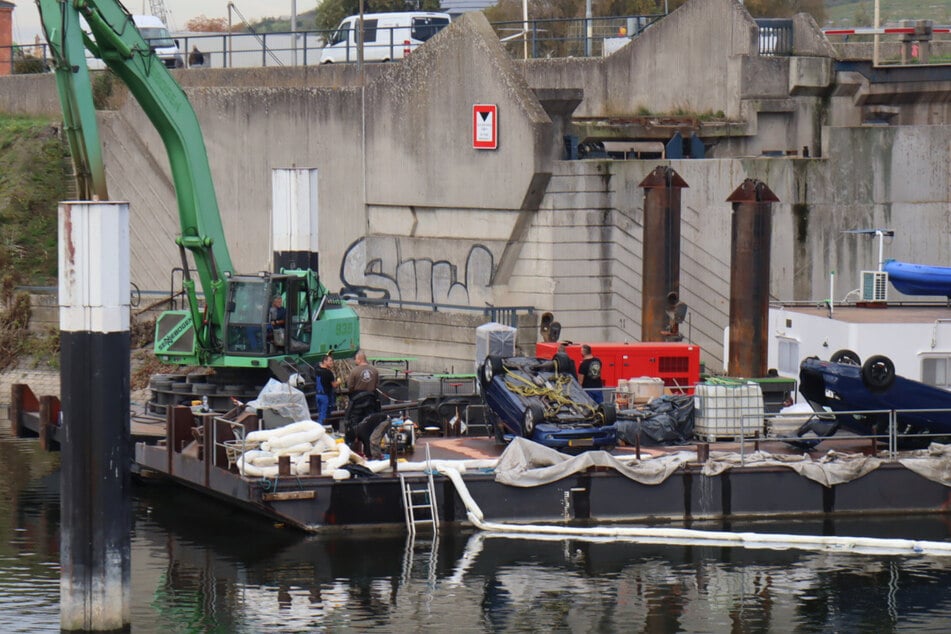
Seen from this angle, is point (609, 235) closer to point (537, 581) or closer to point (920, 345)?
point (920, 345)

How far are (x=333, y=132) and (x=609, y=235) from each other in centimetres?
743

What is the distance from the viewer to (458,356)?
113ft

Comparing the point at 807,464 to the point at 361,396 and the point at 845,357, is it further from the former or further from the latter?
the point at 361,396

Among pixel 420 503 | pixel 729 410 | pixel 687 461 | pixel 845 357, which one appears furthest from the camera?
pixel 845 357

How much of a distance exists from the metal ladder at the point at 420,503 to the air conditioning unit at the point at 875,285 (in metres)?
10.5

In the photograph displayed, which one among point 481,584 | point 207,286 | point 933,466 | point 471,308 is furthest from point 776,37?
point 481,584

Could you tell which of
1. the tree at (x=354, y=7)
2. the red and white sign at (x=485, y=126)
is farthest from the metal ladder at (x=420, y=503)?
A: the tree at (x=354, y=7)

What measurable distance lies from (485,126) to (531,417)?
12.0 meters

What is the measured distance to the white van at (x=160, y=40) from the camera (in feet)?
162

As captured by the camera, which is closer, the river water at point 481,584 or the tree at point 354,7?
the river water at point 481,584

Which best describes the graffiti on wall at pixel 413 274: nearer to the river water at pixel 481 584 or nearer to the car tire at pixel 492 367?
the car tire at pixel 492 367

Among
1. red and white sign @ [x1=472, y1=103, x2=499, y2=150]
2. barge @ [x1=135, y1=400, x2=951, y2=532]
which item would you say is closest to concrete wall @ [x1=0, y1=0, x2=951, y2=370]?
red and white sign @ [x1=472, y1=103, x2=499, y2=150]

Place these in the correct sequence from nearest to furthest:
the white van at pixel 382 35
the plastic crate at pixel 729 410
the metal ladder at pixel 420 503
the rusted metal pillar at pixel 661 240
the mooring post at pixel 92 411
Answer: the mooring post at pixel 92 411
the metal ladder at pixel 420 503
the plastic crate at pixel 729 410
the rusted metal pillar at pixel 661 240
the white van at pixel 382 35

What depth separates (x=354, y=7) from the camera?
68812 millimetres
